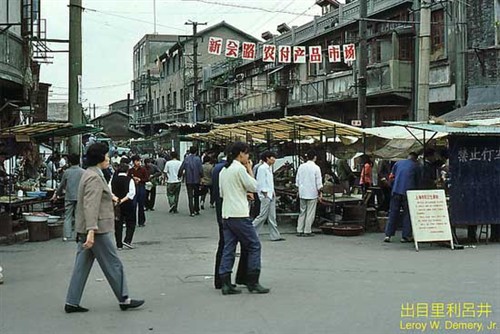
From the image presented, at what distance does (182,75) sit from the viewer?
67062 mm

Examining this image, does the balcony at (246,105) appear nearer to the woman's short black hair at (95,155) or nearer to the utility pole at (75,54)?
the utility pole at (75,54)

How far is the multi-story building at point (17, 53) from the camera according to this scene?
54.7 feet

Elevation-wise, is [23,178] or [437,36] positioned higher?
[437,36]

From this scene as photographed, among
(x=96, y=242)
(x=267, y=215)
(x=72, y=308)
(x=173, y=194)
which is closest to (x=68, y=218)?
(x=267, y=215)

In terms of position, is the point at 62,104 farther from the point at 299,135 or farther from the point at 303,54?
the point at 299,135

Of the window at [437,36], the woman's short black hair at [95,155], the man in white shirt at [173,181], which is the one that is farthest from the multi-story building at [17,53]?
the window at [437,36]

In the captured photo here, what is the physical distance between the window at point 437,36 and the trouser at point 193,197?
11309 mm

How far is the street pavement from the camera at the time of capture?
23.1 ft

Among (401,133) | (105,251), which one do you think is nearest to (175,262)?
(105,251)

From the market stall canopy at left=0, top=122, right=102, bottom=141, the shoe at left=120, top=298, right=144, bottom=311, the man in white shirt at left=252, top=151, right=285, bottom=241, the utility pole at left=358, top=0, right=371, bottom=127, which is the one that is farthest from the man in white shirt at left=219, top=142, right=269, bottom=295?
the utility pole at left=358, top=0, right=371, bottom=127

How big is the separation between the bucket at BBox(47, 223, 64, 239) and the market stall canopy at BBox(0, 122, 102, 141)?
236 cm

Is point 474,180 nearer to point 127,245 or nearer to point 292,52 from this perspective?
point 127,245

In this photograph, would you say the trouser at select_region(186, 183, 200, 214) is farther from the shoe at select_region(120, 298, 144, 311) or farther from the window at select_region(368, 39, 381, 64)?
the shoe at select_region(120, 298, 144, 311)

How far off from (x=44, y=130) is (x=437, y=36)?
15.7 metres
